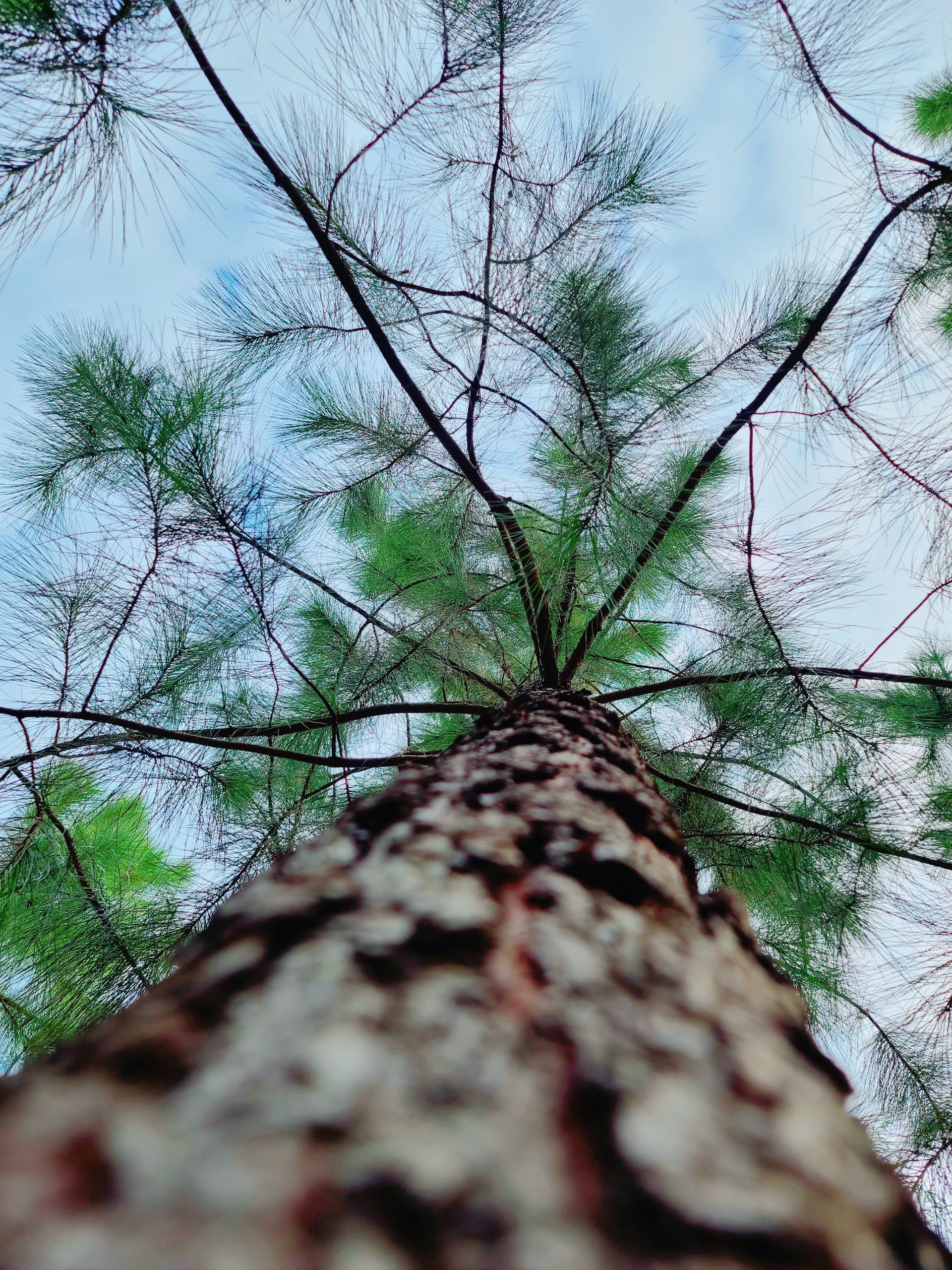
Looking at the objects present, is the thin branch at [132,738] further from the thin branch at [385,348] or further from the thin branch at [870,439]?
the thin branch at [870,439]

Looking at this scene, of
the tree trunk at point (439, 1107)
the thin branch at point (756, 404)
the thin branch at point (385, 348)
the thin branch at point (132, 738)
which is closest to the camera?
A: the tree trunk at point (439, 1107)

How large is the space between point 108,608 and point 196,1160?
53.8 inches

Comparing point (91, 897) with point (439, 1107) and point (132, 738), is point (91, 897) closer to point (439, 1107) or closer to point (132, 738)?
point (132, 738)

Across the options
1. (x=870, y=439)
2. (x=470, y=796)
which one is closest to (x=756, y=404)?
(x=870, y=439)

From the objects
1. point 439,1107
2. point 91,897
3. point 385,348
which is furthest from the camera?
point 91,897

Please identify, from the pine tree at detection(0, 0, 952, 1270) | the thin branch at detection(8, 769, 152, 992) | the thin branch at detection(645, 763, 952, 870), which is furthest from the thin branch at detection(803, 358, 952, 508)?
the thin branch at detection(8, 769, 152, 992)

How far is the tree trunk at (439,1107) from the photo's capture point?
0.15 m

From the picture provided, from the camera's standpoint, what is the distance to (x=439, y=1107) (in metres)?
0.19

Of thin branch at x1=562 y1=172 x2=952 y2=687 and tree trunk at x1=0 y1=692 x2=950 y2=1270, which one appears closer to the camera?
tree trunk at x1=0 y1=692 x2=950 y2=1270

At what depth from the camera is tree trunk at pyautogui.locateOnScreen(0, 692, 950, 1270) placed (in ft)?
0.48

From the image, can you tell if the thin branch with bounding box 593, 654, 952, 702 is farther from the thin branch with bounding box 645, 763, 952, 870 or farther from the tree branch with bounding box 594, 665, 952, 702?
the thin branch with bounding box 645, 763, 952, 870

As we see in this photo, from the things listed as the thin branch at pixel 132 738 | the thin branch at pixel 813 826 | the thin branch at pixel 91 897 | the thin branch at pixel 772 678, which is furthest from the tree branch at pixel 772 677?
the thin branch at pixel 91 897

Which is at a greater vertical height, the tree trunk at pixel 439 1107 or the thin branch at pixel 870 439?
the thin branch at pixel 870 439

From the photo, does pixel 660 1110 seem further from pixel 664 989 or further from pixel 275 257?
pixel 275 257
